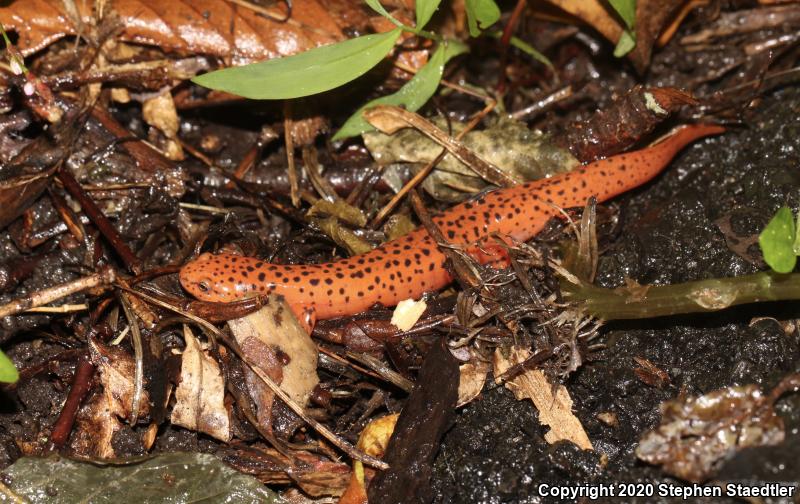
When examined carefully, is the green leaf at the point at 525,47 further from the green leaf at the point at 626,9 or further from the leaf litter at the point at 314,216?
the green leaf at the point at 626,9

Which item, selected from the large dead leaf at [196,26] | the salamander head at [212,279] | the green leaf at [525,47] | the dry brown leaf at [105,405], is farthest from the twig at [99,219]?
the green leaf at [525,47]

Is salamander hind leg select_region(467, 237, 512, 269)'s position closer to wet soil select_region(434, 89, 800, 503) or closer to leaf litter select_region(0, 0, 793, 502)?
leaf litter select_region(0, 0, 793, 502)

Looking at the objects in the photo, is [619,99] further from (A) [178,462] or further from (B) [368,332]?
(A) [178,462]

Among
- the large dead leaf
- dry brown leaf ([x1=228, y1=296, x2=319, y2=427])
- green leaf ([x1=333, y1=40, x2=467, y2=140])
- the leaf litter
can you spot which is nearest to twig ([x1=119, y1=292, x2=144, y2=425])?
the leaf litter

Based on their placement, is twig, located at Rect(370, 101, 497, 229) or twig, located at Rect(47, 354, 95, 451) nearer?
twig, located at Rect(47, 354, 95, 451)

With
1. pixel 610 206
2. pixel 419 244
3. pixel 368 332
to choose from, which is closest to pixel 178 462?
pixel 368 332

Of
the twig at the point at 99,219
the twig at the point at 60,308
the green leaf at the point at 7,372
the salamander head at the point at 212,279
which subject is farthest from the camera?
the salamander head at the point at 212,279

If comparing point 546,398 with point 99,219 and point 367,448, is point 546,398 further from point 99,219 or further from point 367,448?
point 99,219
